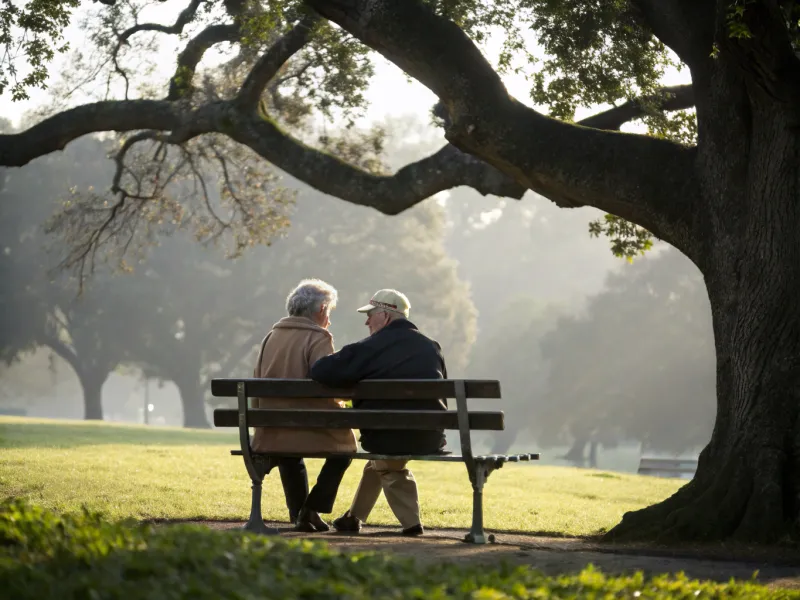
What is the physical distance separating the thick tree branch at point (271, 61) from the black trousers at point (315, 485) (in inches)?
227

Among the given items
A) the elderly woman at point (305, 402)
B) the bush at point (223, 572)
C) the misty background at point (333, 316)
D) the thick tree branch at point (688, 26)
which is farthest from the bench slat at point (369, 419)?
the misty background at point (333, 316)

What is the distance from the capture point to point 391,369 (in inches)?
304

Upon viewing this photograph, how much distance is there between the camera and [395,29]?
31.6 feet

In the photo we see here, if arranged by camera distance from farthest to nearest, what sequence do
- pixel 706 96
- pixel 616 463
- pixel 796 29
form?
pixel 616 463 < pixel 796 29 < pixel 706 96

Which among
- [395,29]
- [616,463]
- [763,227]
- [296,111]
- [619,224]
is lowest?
[616,463]

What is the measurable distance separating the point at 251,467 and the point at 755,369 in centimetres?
378

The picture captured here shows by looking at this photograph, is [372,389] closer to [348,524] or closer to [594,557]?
[348,524]

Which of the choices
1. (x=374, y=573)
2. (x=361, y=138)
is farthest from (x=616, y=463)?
(x=374, y=573)

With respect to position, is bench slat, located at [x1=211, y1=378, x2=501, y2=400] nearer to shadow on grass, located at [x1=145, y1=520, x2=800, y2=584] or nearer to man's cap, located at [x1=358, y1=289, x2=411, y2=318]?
man's cap, located at [x1=358, y1=289, x2=411, y2=318]

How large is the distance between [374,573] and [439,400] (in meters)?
3.14

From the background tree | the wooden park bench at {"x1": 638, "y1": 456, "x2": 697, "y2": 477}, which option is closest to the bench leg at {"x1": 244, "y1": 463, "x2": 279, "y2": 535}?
the wooden park bench at {"x1": 638, "y1": 456, "x2": 697, "y2": 477}

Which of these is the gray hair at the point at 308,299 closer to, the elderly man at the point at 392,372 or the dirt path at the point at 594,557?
the elderly man at the point at 392,372

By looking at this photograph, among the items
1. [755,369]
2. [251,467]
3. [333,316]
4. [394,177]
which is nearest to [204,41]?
[394,177]

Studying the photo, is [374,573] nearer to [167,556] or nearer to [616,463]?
[167,556]
